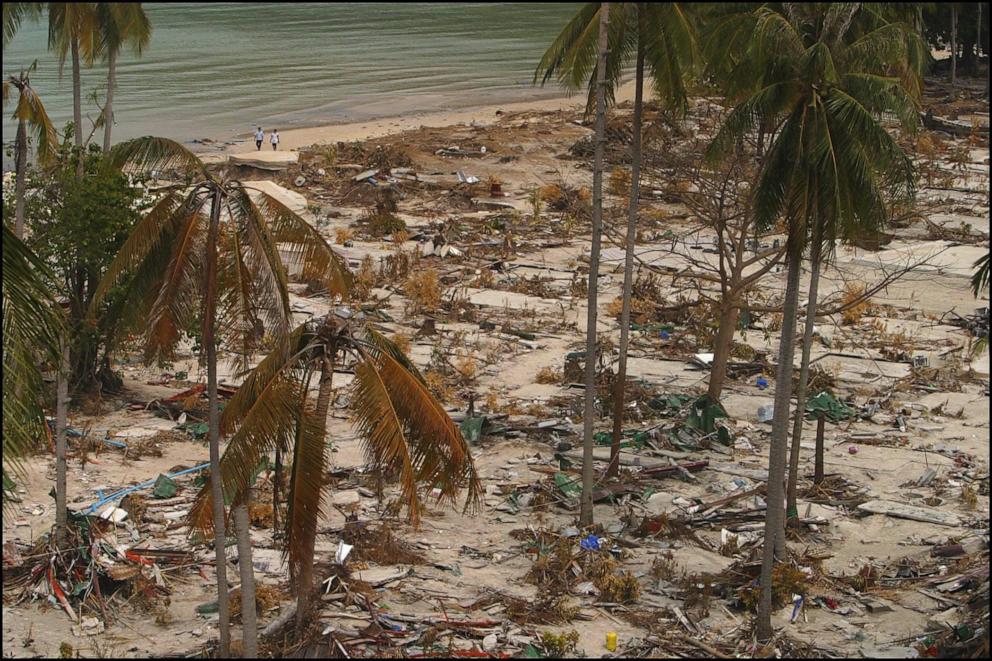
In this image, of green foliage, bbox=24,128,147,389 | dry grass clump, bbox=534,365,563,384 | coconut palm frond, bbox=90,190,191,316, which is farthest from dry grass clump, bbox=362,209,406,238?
coconut palm frond, bbox=90,190,191,316

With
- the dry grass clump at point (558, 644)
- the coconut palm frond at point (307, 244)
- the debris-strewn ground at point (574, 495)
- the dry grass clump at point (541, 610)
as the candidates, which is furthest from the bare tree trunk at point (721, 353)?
the coconut palm frond at point (307, 244)

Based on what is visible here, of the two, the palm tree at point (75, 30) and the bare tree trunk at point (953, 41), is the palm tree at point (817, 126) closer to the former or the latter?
the palm tree at point (75, 30)

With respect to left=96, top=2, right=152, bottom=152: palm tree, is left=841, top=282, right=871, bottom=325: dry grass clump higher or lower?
lower

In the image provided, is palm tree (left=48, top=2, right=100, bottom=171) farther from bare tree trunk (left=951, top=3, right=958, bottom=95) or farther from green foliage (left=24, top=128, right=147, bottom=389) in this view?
bare tree trunk (left=951, top=3, right=958, bottom=95)

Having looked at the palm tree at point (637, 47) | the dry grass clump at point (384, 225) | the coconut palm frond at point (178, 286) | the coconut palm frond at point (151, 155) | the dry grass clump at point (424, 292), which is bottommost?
the dry grass clump at point (424, 292)

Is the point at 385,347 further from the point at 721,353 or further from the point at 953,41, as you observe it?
the point at 953,41

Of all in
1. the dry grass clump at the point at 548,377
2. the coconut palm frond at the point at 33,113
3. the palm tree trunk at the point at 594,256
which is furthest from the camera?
the dry grass clump at the point at 548,377
